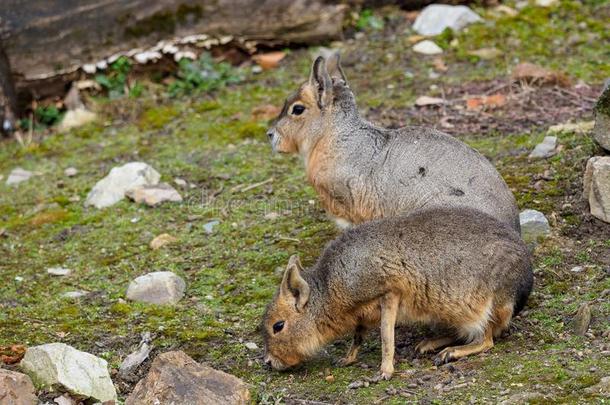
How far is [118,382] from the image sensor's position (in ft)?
A: 18.9

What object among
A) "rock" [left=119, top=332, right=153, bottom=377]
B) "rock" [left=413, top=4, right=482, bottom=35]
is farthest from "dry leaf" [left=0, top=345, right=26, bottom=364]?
"rock" [left=413, top=4, right=482, bottom=35]

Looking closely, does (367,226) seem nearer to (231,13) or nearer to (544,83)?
(544,83)

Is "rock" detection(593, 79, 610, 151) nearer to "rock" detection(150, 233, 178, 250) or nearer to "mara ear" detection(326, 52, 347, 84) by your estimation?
"mara ear" detection(326, 52, 347, 84)

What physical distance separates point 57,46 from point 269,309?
531 centimetres

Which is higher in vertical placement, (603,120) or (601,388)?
(603,120)

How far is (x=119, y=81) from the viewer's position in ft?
34.8

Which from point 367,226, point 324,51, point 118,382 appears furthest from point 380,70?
point 118,382

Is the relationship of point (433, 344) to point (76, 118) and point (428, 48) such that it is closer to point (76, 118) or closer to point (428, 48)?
point (428, 48)

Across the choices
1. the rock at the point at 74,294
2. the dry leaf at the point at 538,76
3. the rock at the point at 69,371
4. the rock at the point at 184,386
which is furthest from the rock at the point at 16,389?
the dry leaf at the point at 538,76

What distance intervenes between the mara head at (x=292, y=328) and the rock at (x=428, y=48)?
528 centimetres

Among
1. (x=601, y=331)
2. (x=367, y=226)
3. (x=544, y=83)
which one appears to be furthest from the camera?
(x=544, y=83)

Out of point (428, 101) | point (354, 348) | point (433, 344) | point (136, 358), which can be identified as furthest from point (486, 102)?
point (136, 358)

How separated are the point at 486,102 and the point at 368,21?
254cm

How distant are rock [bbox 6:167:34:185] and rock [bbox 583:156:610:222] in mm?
5147
